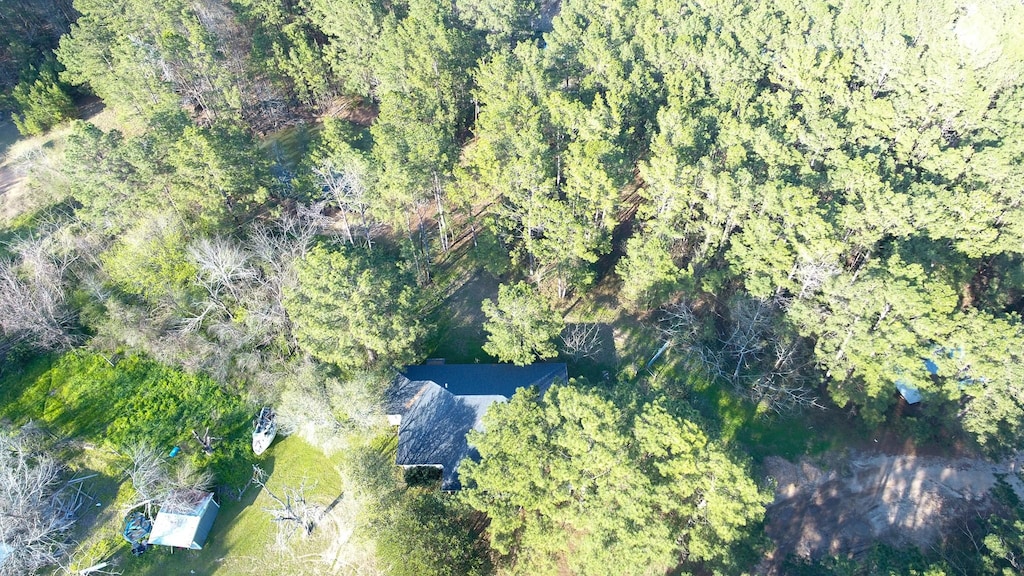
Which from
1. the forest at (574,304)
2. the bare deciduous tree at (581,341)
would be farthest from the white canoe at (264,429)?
the bare deciduous tree at (581,341)

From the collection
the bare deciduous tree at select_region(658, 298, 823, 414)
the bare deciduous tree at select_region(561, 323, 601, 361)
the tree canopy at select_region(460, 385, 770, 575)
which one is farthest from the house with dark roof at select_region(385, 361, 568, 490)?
the bare deciduous tree at select_region(658, 298, 823, 414)

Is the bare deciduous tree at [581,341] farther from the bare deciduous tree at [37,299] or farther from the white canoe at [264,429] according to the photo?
the bare deciduous tree at [37,299]

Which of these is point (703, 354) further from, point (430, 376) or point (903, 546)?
point (430, 376)

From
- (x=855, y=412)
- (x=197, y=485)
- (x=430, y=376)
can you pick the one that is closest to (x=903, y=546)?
(x=855, y=412)

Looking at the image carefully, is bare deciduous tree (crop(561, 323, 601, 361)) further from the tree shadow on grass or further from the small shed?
the small shed

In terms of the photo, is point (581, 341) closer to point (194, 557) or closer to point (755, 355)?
point (755, 355)

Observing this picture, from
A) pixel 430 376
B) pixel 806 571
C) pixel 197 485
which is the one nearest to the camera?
pixel 806 571
